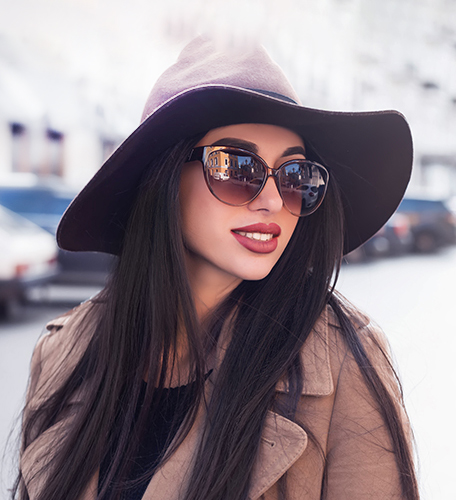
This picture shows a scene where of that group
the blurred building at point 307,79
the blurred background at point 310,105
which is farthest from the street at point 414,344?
the blurred building at point 307,79

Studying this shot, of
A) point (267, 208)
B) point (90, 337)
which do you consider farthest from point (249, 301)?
point (90, 337)

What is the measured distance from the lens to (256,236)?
1.25 m

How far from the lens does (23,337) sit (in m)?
5.16

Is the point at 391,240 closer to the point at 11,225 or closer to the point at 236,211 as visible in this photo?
the point at 11,225

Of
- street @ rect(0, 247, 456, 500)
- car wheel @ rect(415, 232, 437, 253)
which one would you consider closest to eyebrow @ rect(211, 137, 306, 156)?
street @ rect(0, 247, 456, 500)

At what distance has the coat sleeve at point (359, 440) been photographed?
1.04 meters

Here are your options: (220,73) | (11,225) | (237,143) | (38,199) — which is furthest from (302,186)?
(38,199)

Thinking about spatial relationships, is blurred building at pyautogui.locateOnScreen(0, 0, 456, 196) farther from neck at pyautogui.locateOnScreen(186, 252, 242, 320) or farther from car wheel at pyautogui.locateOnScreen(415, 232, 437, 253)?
neck at pyautogui.locateOnScreen(186, 252, 242, 320)

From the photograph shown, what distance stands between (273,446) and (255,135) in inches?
30.0

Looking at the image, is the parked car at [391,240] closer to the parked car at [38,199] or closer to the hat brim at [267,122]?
the parked car at [38,199]

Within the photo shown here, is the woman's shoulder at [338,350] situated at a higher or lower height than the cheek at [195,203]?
lower

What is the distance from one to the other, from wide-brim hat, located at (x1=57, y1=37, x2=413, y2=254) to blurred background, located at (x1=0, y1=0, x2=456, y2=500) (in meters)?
0.25

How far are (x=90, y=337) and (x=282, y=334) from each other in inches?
26.7

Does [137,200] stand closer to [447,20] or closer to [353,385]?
[353,385]
